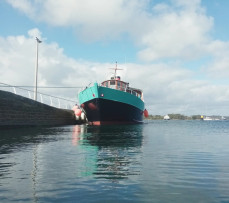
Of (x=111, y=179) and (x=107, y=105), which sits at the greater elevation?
(x=107, y=105)

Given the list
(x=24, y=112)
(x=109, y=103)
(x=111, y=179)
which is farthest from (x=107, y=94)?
(x=111, y=179)

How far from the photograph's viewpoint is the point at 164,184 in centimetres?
575

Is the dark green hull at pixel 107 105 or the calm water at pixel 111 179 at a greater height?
the dark green hull at pixel 107 105

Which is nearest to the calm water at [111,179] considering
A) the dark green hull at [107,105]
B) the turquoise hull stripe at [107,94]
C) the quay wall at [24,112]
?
the quay wall at [24,112]

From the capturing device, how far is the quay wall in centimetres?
2400

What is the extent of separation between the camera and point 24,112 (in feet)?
91.2

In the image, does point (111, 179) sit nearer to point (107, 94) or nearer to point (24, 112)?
point (24, 112)

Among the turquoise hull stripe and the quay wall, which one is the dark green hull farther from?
the quay wall

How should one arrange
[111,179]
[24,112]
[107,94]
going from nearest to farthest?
[111,179] → [24,112] → [107,94]

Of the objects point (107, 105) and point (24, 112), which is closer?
point (24, 112)

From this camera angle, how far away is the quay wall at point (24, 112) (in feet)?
78.7

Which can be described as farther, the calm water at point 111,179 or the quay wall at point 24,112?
the quay wall at point 24,112

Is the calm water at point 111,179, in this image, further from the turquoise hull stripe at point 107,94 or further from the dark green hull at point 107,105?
the dark green hull at point 107,105

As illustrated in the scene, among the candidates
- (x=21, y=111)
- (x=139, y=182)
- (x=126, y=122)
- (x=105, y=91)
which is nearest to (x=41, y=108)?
(x=21, y=111)
